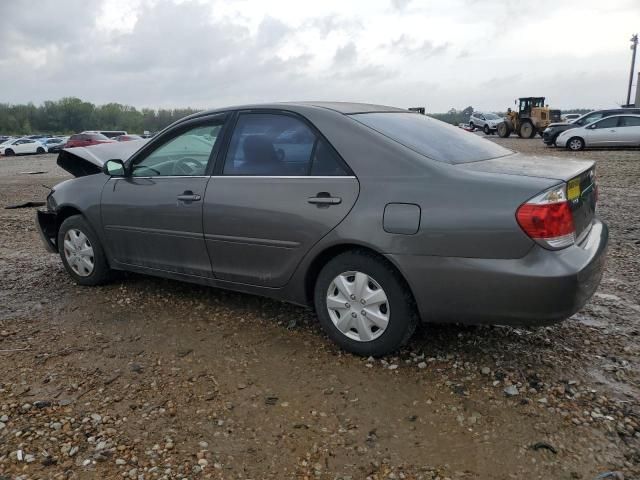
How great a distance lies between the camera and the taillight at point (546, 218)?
2.67 meters

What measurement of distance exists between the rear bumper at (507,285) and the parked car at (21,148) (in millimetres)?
39269

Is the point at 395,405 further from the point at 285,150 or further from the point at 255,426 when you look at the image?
the point at 285,150

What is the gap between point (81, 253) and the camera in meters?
4.68

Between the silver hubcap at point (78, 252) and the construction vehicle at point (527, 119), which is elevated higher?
the construction vehicle at point (527, 119)

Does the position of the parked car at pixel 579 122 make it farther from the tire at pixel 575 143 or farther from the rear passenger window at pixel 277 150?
the rear passenger window at pixel 277 150

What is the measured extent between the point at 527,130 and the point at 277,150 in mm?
31805

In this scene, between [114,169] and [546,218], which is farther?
[114,169]

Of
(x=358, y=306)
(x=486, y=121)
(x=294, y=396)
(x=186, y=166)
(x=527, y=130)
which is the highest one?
(x=486, y=121)

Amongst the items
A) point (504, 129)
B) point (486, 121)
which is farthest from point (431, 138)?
point (486, 121)

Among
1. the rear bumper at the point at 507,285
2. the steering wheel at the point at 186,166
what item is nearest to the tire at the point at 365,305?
the rear bumper at the point at 507,285

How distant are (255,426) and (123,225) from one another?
2.29 meters

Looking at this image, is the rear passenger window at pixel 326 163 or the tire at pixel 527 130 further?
the tire at pixel 527 130

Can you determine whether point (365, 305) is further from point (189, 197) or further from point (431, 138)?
point (189, 197)

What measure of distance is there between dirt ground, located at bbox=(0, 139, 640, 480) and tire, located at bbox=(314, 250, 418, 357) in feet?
0.48
